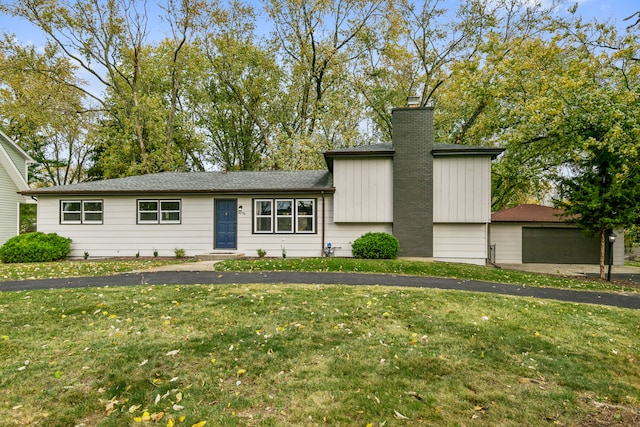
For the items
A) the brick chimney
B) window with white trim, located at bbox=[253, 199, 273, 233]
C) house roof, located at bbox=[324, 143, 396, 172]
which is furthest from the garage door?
window with white trim, located at bbox=[253, 199, 273, 233]

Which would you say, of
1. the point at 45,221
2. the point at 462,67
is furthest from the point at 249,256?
the point at 462,67

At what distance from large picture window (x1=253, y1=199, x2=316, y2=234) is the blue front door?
0.91 metres

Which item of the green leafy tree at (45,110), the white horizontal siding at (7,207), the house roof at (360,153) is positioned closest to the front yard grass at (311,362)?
the house roof at (360,153)

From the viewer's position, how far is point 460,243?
44.7ft

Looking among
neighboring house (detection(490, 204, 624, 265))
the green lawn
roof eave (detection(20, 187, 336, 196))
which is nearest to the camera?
the green lawn

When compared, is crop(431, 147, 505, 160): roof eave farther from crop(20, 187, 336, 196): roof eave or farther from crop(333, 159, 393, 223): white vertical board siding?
crop(20, 187, 336, 196): roof eave

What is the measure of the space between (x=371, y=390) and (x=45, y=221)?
1646 cm

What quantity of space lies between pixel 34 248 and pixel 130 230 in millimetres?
3191

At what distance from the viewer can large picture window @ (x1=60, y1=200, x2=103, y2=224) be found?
1443 centimetres

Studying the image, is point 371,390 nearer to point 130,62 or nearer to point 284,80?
point 284,80

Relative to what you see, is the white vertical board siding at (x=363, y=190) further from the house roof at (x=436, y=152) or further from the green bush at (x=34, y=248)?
the green bush at (x=34, y=248)

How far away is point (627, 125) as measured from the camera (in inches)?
442

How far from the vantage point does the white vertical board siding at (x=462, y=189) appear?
13.2m

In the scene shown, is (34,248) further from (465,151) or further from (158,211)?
(465,151)
